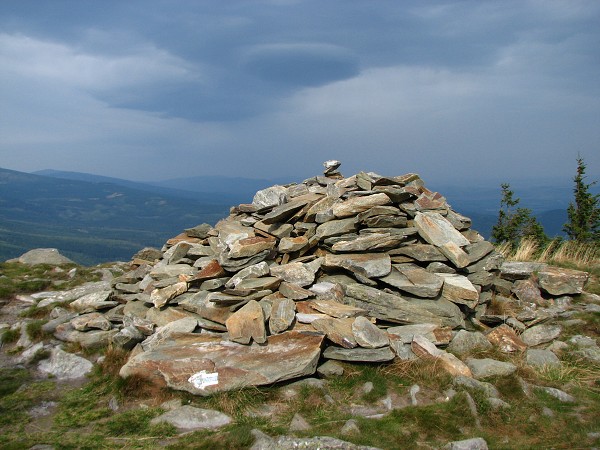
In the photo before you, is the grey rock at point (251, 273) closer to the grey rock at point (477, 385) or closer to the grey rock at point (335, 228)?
the grey rock at point (335, 228)

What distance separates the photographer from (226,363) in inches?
384

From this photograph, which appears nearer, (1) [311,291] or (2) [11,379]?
(2) [11,379]

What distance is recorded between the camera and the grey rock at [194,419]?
830 centimetres

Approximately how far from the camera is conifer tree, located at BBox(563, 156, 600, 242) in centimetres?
2958

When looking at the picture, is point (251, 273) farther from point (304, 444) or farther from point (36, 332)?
point (36, 332)

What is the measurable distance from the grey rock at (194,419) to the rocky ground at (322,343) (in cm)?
4

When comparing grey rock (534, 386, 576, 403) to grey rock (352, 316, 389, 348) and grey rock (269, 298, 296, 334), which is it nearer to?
grey rock (352, 316, 389, 348)

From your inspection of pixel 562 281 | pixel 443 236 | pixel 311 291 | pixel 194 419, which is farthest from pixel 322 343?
pixel 562 281

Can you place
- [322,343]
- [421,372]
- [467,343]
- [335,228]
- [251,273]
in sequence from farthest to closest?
[335,228]
[251,273]
[467,343]
[322,343]
[421,372]

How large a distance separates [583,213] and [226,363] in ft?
101

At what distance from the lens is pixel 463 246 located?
13.9 metres

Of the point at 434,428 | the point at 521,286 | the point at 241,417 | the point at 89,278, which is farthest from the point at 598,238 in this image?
the point at 89,278

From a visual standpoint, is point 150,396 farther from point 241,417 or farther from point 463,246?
point 463,246

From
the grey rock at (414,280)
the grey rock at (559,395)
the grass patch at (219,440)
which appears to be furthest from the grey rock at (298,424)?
the grey rock at (559,395)
